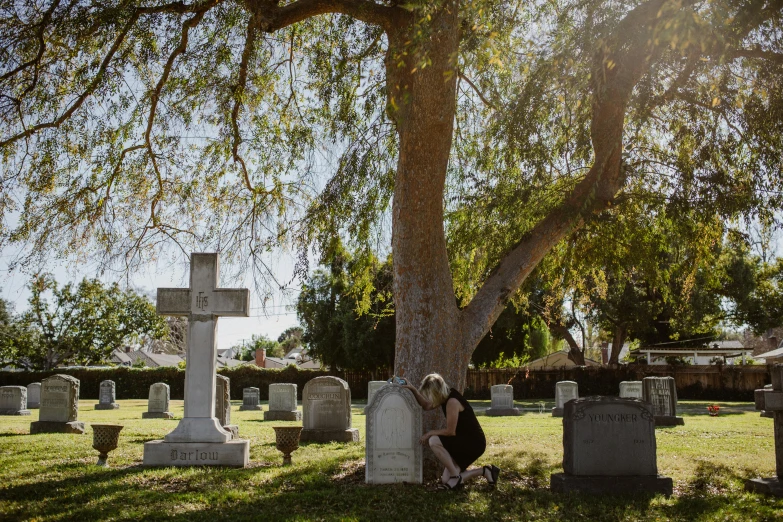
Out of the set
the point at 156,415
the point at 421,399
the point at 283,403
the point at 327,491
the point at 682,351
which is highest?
the point at 682,351

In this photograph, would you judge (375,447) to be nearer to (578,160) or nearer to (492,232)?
(492,232)

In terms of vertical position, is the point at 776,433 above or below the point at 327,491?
above

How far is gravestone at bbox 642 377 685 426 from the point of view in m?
17.4

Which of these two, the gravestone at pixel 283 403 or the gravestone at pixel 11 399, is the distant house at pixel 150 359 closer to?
the gravestone at pixel 11 399

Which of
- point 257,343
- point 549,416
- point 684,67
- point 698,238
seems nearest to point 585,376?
point 549,416

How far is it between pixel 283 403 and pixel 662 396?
10.7 meters

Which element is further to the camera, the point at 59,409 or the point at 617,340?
the point at 617,340

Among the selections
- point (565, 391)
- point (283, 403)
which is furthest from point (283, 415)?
point (565, 391)

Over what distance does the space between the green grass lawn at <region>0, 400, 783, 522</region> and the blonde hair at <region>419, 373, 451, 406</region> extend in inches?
39.5

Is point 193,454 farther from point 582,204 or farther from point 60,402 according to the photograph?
point 60,402

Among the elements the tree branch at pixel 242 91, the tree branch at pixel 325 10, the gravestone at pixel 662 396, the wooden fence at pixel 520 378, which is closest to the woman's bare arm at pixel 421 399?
the tree branch at pixel 325 10

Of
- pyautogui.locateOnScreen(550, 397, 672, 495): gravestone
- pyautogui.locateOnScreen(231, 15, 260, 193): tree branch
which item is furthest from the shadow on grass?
pyautogui.locateOnScreen(231, 15, 260, 193): tree branch

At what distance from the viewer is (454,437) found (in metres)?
7.79

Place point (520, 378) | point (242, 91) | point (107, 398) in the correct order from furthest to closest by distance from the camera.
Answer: point (520, 378)
point (107, 398)
point (242, 91)
